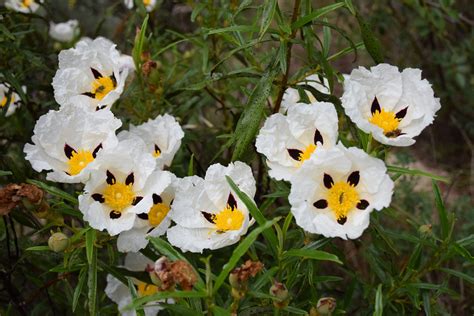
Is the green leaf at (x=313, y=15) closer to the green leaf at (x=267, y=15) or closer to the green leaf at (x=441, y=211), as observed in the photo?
the green leaf at (x=267, y=15)

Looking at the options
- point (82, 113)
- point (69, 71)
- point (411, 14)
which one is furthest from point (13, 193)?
point (411, 14)

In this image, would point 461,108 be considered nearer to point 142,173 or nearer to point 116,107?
point 116,107

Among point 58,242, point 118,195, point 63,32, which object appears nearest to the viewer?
point 58,242

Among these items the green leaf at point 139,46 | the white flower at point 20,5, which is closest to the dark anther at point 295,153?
the green leaf at point 139,46

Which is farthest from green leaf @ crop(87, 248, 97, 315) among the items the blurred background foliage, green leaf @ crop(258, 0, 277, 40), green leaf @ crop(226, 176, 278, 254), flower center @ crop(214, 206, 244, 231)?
green leaf @ crop(258, 0, 277, 40)

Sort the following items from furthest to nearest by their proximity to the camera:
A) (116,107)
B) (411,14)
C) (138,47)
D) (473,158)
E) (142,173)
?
(411,14) < (473,158) < (116,107) < (138,47) < (142,173)

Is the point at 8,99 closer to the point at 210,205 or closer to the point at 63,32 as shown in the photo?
the point at 63,32

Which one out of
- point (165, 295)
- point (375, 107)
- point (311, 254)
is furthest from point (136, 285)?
point (375, 107)
